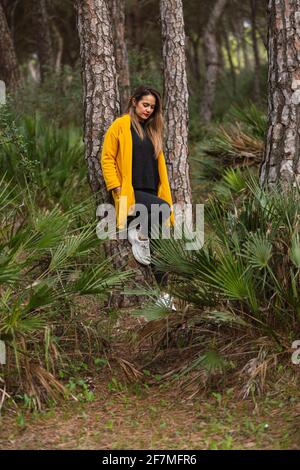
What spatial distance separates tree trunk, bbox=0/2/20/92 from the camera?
17.6 metres

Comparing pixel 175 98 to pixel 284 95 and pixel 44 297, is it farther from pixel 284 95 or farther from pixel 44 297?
pixel 44 297

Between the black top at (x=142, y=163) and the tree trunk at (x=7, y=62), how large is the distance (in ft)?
34.4

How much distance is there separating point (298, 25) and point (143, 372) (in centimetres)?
345

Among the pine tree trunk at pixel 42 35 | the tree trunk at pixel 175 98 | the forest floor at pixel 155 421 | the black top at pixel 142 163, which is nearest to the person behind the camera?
the forest floor at pixel 155 421

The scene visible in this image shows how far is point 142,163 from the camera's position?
7703 millimetres

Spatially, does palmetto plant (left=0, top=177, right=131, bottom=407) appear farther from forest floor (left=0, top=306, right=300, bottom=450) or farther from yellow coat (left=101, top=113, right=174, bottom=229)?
yellow coat (left=101, top=113, right=174, bottom=229)

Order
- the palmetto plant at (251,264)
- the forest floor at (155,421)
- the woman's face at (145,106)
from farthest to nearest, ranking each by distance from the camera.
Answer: the woman's face at (145,106), the palmetto plant at (251,264), the forest floor at (155,421)

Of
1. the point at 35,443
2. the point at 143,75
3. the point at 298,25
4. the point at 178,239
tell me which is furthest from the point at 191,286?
the point at 143,75

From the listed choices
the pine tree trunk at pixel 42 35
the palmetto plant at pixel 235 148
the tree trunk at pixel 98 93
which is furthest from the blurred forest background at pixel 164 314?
the pine tree trunk at pixel 42 35

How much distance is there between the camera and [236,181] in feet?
34.2

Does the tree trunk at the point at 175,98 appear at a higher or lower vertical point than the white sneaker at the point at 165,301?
higher

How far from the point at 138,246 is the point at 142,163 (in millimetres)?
777

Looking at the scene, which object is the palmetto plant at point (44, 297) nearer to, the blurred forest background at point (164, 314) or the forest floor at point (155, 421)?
the blurred forest background at point (164, 314)

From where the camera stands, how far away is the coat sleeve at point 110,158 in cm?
754
